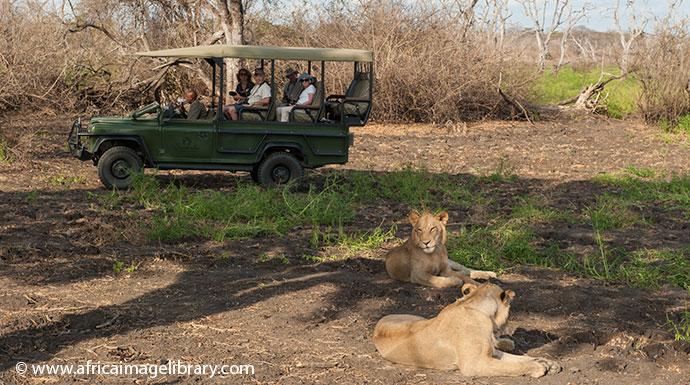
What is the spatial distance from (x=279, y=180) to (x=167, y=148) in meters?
1.48

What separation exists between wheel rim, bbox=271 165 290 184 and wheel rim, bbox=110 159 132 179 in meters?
1.82

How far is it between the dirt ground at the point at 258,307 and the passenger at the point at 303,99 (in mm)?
2022

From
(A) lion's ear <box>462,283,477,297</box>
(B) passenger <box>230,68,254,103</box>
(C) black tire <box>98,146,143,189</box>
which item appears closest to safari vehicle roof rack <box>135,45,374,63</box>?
(B) passenger <box>230,68,254,103</box>

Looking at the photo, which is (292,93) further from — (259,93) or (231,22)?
(231,22)

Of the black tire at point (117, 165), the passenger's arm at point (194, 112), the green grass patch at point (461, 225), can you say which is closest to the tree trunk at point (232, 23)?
the green grass patch at point (461, 225)

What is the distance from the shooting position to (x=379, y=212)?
28.1 ft

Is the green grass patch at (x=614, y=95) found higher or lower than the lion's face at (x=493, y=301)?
higher

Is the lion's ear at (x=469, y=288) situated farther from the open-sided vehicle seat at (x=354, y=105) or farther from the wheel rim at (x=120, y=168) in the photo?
the wheel rim at (x=120, y=168)

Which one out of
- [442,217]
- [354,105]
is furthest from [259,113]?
[442,217]

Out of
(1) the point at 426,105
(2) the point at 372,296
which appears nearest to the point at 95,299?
(2) the point at 372,296

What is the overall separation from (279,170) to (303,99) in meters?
0.98

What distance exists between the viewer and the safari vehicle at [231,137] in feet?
30.5

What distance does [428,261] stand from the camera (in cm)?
545

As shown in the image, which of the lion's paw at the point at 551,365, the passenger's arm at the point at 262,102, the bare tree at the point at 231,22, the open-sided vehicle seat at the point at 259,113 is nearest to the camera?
the lion's paw at the point at 551,365
